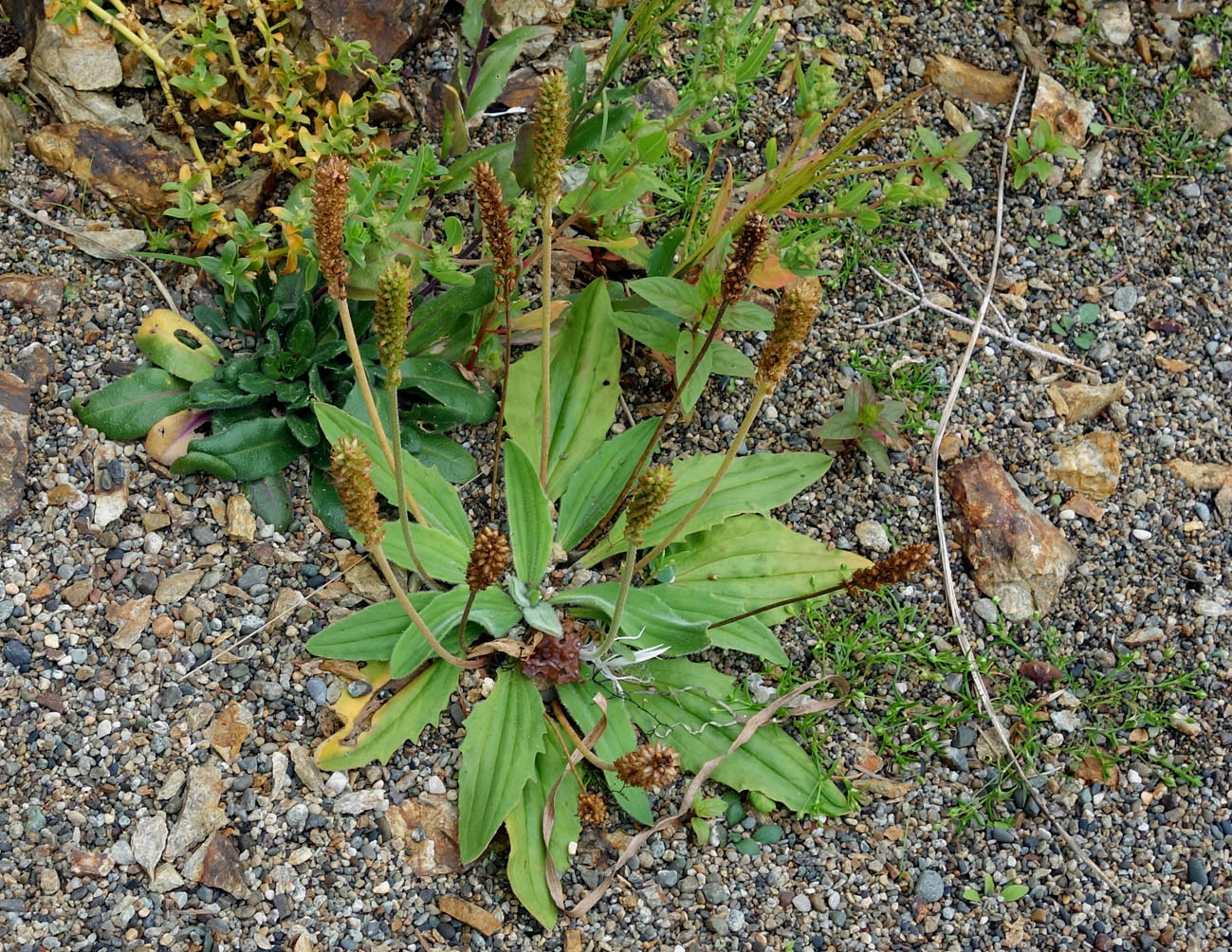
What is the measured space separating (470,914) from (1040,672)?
5.71ft

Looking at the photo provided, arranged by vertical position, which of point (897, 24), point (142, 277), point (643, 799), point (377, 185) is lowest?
point (643, 799)

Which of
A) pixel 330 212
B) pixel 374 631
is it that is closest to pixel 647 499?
pixel 330 212

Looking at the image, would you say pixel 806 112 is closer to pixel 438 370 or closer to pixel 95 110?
pixel 438 370

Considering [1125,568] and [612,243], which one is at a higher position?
[612,243]

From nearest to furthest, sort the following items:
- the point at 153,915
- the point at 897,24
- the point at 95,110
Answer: the point at 153,915, the point at 95,110, the point at 897,24

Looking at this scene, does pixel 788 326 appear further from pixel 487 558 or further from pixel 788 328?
pixel 487 558

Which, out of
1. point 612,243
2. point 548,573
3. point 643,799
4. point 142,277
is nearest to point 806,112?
point 612,243

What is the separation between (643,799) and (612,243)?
157 cm

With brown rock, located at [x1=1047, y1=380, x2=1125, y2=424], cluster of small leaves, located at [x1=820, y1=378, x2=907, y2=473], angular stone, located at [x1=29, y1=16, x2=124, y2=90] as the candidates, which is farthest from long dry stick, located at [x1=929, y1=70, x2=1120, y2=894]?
angular stone, located at [x1=29, y1=16, x2=124, y2=90]

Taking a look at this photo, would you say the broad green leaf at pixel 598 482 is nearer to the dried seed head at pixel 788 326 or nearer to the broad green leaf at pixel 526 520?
the broad green leaf at pixel 526 520

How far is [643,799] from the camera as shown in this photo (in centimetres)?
306

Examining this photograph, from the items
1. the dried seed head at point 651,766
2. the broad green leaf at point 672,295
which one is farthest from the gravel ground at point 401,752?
the dried seed head at point 651,766

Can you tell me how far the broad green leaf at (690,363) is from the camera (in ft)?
11.2

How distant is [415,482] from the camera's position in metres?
3.36
